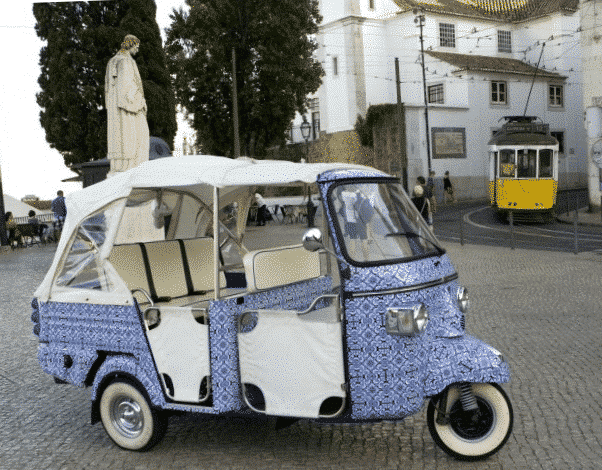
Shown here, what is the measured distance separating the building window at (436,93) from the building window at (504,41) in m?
8.05

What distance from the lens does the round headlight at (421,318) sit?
4.69 m

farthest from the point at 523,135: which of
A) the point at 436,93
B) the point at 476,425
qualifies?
the point at 476,425

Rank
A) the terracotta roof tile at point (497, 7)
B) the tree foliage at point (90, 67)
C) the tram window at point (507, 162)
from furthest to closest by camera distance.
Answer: the terracotta roof tile at point (497, 7) < the tree foliage at point (90, 67) < the tram window at point (507, 162)

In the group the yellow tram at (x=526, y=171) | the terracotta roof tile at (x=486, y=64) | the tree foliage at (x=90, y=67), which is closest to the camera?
the yellow tram at (x=526, y=171)

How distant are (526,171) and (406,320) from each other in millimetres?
26808

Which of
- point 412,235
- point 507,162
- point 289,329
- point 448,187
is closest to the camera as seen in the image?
point 289,329

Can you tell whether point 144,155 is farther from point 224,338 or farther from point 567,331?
point 224,338

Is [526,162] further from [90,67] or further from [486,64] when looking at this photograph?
[486,64]

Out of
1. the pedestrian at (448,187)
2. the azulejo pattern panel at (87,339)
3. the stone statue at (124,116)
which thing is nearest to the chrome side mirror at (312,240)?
the azulejo pattern panel at (87,339)

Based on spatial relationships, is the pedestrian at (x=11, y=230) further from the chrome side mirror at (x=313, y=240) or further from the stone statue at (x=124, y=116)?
the chrome side mirror at (x=313, y=240)

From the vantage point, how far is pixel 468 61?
51656 mm

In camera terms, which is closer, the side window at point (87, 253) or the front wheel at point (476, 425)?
the front wheel at point (476, 425)

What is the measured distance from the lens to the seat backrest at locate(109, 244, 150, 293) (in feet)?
20.8

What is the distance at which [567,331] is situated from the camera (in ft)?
29.6
